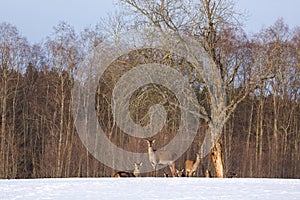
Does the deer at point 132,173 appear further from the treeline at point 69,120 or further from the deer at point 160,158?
the treeline at point 69,120

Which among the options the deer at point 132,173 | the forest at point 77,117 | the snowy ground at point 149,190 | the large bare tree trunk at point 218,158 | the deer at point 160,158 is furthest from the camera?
the forest at point 77,117

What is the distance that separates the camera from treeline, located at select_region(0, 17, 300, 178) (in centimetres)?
3281

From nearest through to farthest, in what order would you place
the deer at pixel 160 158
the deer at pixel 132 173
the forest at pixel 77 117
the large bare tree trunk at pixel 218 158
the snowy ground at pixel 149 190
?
the snowy ground at pixel 149 190 < the large bare tree trunk at pixel 218 158 < the deer at pixel 132 173 < the deer at pixel 160 158 < the forest at pixel 77 117

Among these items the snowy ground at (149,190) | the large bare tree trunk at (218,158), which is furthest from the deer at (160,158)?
the snowy ground at (149,190)

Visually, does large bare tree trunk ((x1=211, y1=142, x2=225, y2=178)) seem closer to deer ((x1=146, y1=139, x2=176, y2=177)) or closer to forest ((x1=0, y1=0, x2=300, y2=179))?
deer ((x1=146, y1=139, x2=176, y2=177))

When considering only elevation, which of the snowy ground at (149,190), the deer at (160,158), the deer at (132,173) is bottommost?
the deer at (132,173)

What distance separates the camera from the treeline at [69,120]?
108ft

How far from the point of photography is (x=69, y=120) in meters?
34.3

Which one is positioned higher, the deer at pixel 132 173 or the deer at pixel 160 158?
the deer at pixel 160 158

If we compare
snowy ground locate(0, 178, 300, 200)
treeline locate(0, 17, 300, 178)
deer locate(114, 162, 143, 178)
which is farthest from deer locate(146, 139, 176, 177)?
treeline locate(0, 17, 300, 178)

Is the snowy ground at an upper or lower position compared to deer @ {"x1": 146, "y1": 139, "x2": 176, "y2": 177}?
lower

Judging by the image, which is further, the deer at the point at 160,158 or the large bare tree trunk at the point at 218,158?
the deer at the point at 160,158

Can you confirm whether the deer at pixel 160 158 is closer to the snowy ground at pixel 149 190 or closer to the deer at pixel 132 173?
the deer at pixel 132 173

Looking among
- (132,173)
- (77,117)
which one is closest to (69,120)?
(77,117)
